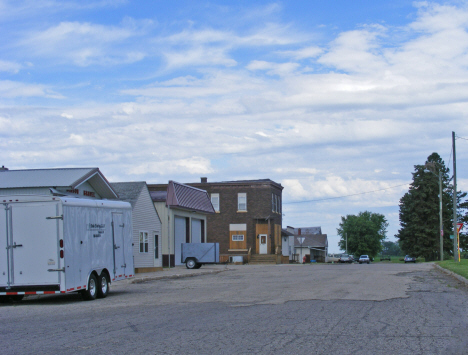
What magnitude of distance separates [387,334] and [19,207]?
10.1 metres

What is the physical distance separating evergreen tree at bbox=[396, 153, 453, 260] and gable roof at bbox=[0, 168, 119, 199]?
4956cm

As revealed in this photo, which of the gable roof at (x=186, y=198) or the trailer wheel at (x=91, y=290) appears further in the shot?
the gable roof at (x=186, y=198)

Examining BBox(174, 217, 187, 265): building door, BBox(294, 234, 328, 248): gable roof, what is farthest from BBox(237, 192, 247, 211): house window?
BBox(294, 234, 328, 248): gable roof

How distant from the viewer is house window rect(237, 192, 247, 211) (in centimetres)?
5703

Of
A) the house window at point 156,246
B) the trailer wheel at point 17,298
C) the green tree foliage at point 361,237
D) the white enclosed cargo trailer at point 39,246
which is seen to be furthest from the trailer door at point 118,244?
the green tree foliage at point 361,237

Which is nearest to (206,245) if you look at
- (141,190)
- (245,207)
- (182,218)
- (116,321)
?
(182,218)

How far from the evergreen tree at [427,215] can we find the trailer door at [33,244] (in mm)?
59327

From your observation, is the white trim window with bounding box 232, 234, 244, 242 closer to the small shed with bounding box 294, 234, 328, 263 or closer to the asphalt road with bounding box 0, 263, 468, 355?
the small shed with bounding box 294, 234, 328, 263

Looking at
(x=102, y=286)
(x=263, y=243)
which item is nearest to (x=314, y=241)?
(x=263, y=243)

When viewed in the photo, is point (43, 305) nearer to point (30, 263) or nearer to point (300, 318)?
point (30, 263)

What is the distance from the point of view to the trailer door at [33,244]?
14477 mm

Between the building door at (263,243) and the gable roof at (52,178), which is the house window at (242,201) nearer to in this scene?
the building door at (263,243)

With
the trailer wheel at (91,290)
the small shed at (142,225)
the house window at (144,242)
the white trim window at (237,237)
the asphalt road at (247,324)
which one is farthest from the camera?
the white trim window at (237,237)

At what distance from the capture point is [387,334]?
8.85 metres
